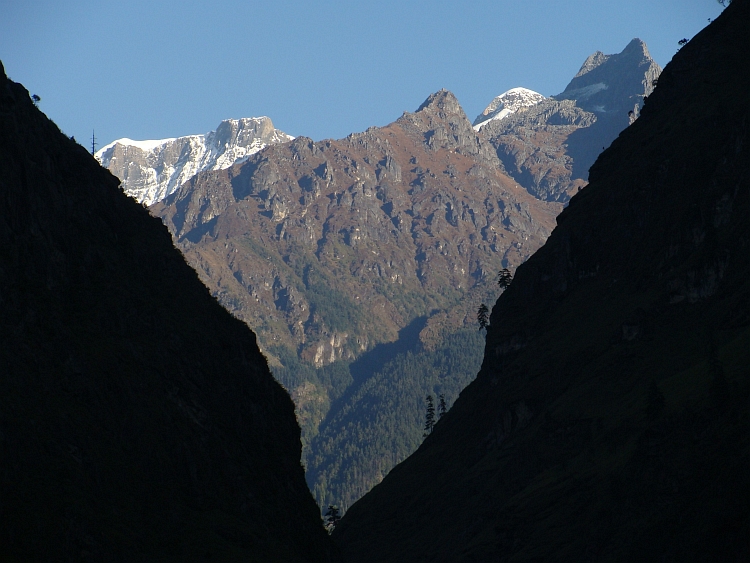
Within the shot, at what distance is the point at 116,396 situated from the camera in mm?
130500

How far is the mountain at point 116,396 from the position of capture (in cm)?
11288

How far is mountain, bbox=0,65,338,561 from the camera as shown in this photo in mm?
112875

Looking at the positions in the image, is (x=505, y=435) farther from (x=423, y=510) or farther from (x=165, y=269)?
(x=165, y=269)

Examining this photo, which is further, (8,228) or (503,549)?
Result: (503,549)

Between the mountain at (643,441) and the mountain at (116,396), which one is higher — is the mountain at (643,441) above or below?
below

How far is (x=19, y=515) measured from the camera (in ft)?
345

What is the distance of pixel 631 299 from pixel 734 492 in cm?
7264

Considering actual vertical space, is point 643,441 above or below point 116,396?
below

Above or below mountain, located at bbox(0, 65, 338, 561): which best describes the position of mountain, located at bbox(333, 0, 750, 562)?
below

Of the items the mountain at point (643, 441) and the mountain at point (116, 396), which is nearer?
the mountain at point (116, 396)

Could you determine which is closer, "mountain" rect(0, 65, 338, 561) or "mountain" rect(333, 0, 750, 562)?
"mountain" rect(0, 65, 338, 561)

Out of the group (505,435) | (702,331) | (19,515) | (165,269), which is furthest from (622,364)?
(19,515)

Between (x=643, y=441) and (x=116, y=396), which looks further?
(x=643, y=441)

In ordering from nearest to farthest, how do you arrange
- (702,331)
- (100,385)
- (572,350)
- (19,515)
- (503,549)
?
(19,515) → (100,385) → (503,549) → (702,331) → (572,350)
